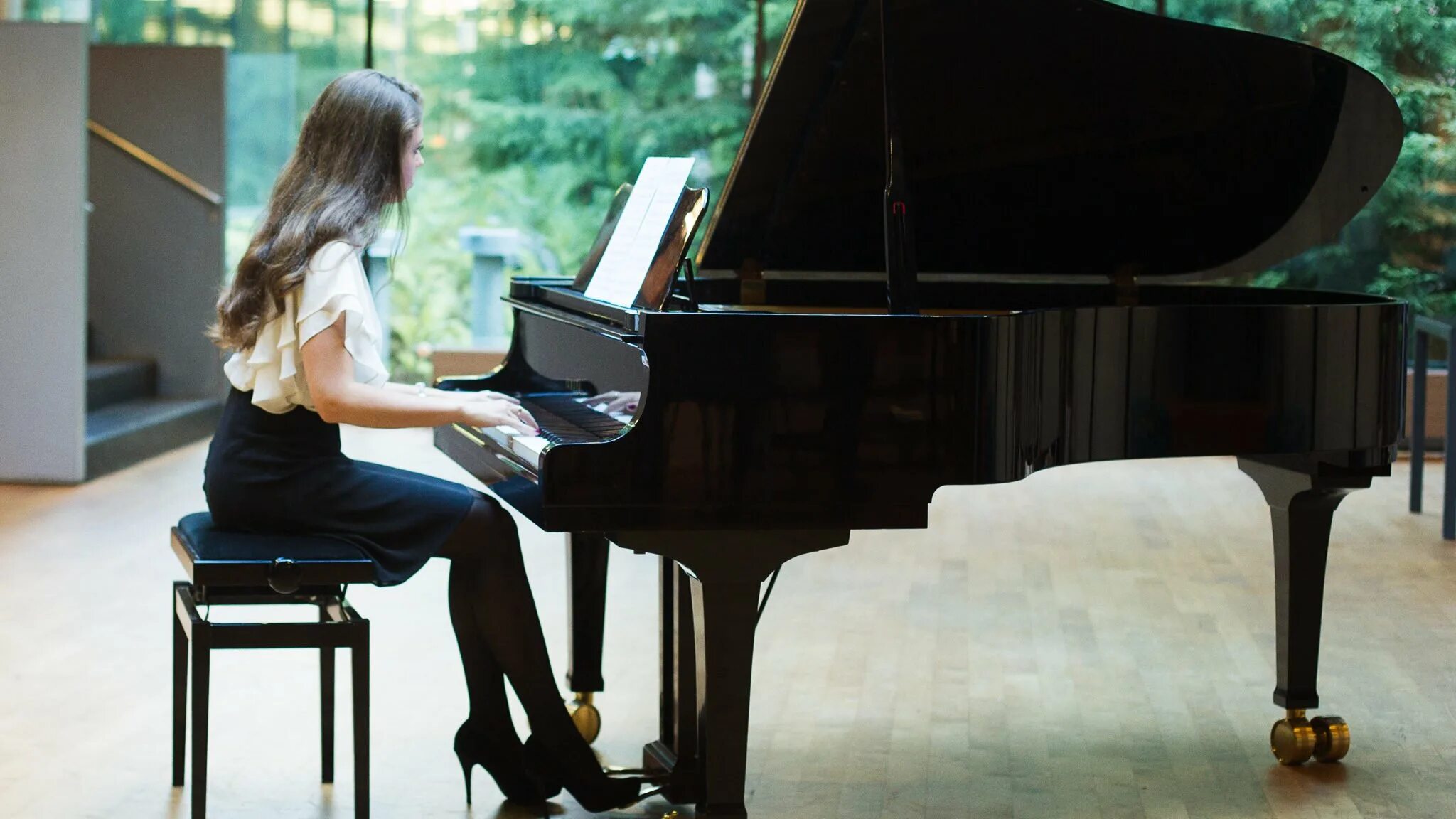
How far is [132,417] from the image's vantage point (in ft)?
23.9

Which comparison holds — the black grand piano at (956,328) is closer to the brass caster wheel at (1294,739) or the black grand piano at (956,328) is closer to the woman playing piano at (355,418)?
the brass caster wheel at (1294,739)

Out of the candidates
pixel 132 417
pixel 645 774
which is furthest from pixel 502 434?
pixel 132 417

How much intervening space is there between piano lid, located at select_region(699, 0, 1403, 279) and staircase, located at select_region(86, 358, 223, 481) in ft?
12.9

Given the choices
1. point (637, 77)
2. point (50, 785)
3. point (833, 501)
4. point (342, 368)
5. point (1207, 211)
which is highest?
point (637, 77)

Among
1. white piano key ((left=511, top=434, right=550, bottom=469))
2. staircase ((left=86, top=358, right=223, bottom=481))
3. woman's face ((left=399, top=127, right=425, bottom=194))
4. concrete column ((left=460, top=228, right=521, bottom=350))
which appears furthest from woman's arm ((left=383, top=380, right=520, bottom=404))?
concrete column ((left=460, top=228, right=521, bottom=350))

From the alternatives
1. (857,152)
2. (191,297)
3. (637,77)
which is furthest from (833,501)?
(637,77)

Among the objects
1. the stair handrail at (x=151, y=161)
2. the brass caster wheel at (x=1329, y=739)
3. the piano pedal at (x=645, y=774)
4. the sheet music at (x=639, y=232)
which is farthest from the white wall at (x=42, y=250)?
the brass caster wheel at (x=1329, y=739)

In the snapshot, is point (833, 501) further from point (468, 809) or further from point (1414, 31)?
point (1414, 31)

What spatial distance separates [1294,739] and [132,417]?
5.57 metres

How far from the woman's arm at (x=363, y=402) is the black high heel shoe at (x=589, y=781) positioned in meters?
0.56

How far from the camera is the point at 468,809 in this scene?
2.94 meters

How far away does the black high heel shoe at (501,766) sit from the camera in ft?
9.32

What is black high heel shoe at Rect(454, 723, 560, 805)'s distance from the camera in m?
2.84

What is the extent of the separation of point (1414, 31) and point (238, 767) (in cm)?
710
